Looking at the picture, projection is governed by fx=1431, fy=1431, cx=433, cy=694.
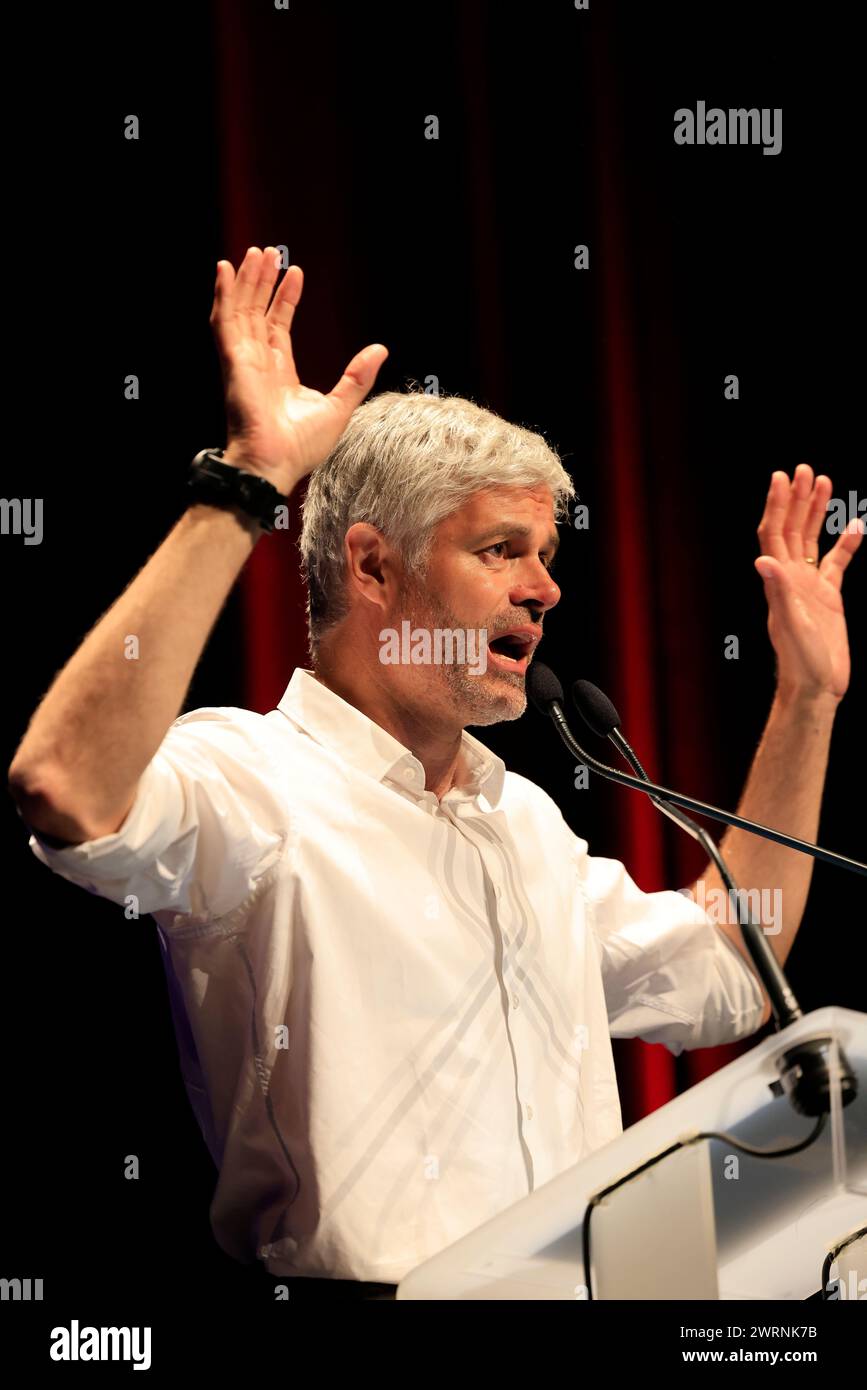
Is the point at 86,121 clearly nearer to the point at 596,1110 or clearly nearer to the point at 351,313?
the point at 351,313

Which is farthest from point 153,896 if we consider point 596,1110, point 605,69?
point 605,69

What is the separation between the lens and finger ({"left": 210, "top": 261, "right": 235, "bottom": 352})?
149 cm

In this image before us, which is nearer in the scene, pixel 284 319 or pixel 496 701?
pixel 284 319

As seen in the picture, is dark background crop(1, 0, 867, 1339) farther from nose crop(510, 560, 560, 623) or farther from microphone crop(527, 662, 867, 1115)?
microphone crop(527, 662, 867, 1115)

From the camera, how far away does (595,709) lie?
1.66 m

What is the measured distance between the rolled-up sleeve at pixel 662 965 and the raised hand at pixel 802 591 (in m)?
0.36

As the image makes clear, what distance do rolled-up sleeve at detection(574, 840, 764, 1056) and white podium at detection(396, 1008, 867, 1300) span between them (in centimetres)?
85

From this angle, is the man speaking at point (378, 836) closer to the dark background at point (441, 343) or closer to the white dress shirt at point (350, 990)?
the white dress shirt at point (350, 990)

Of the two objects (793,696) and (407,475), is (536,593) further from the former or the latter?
(793,696)

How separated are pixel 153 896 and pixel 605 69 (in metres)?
1.84

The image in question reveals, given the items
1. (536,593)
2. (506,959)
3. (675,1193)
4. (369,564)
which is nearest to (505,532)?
(536,593)

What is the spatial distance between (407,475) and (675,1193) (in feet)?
3.54

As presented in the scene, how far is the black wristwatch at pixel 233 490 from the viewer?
4.51ft

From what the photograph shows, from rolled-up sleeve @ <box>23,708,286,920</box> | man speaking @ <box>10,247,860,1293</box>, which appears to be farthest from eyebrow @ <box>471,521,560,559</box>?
rolled-up sleeve @ <box>23,708,286,920</box>
